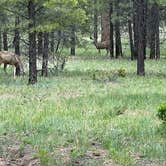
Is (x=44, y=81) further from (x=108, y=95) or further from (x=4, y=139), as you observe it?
(x=4, y=139)

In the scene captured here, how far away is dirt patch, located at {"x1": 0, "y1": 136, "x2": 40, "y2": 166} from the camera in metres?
8.41

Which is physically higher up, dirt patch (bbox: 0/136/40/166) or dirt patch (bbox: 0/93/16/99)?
dirt patch (bbox: 0/136/40/166)

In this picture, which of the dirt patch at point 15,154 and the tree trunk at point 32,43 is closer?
the dirt patch at point 15,154

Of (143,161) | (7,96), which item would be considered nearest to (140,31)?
(7,96)

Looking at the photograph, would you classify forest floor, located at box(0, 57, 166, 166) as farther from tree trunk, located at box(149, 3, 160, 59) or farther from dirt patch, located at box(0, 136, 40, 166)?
tree trunk, located at box(149, 3, 160, 59)

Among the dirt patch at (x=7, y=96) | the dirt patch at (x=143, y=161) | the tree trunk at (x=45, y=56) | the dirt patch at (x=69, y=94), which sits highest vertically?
the tree trunk at (x=45, y=56)

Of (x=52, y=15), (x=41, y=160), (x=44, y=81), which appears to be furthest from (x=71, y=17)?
(x=41, y=160)

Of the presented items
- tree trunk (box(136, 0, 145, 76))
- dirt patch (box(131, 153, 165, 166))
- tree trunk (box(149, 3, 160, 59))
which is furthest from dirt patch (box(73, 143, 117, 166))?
tree trunk (box(149, 3, 160, 59))

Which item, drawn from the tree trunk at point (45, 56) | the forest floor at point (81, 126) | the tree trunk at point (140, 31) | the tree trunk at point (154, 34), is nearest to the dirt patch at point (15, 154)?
the forest floor at point (81, 126)

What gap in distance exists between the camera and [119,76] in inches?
925

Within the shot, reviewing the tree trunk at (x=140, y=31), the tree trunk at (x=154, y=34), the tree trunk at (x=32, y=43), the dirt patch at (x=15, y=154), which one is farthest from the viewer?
the tree trunk at (x=154, y=34)

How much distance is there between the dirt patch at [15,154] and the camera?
8.41 meters

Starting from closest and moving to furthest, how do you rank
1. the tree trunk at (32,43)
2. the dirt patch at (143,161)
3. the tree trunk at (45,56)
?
1. the dirt patch at (143,161)
2. the tree trunk at (32,43)
3. the tree trunk at (45,56)

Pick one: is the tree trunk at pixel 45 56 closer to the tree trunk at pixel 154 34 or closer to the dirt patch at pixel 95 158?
the dirt patch at pixel 95 158
